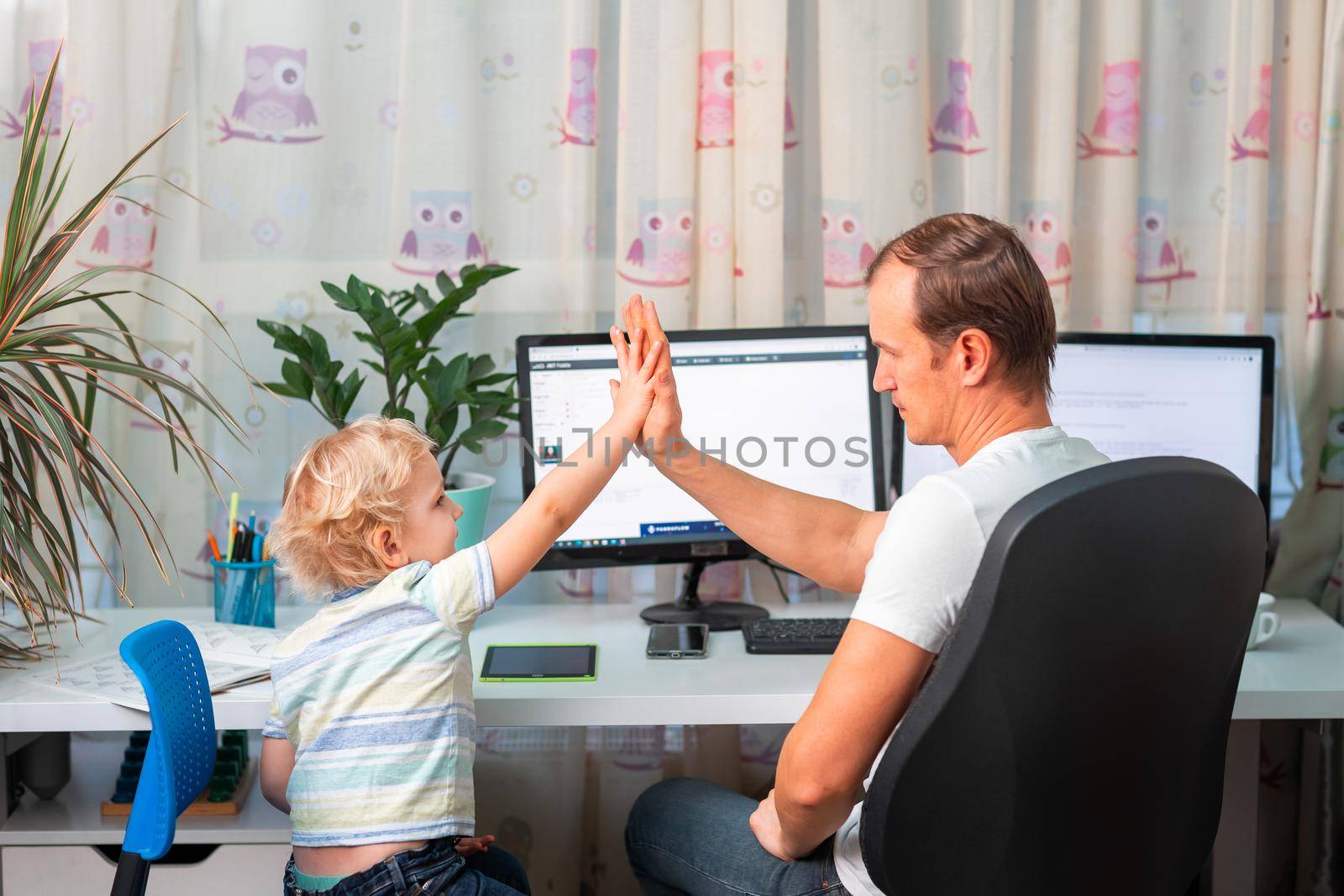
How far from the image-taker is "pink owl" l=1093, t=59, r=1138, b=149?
2094mm

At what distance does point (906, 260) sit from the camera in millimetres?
1232

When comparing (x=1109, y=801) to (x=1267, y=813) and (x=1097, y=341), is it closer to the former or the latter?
(x=1097, y=341)

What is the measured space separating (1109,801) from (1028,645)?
0.21m

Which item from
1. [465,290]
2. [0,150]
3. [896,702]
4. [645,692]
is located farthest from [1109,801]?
[0,150]

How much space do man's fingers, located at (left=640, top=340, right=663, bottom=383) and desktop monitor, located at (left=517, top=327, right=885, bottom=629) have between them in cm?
44

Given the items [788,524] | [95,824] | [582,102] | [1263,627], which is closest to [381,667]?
[788,524]

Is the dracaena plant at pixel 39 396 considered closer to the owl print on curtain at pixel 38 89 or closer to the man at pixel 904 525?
the owl print on curtain at pixel 38 89

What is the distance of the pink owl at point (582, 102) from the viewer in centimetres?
209

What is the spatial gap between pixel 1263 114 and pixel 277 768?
1.93 meters

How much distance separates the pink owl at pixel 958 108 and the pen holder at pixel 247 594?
139 cm

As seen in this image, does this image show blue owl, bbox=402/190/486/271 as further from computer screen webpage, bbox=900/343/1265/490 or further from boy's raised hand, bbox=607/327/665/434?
computer screen webpage, bbox=900/343/1265/490

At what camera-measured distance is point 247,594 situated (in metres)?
1.85

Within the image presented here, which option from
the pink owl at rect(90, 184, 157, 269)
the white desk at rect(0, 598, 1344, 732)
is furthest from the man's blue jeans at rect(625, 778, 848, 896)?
the pink owl at rect(90, 184, 157, 269)

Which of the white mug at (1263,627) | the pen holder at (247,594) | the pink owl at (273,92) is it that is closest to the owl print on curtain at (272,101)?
the pink owl at (273,92)
